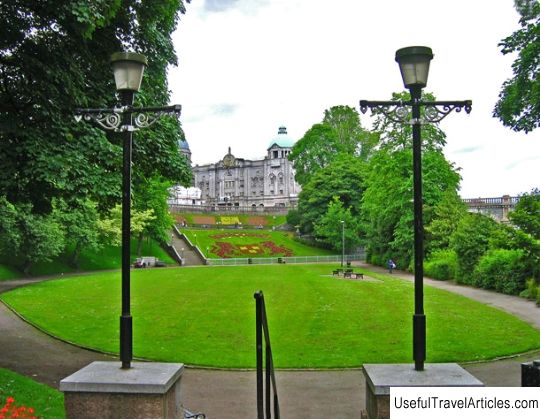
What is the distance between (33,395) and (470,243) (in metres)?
28.5

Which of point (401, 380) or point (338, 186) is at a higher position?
point (338, 186)

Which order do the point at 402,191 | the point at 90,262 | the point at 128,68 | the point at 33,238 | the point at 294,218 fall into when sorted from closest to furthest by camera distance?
the point at 128,68, the point at 33,238, the point at 402,191, the point at 90,262, the point at 294,218

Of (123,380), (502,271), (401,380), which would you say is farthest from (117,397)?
(502,271)

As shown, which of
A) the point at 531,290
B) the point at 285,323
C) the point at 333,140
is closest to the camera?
the point at 285,323

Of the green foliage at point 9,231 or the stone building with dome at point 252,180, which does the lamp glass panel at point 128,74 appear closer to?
the green foliage at point 9,231

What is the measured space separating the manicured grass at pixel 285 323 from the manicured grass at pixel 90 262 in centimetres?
1103

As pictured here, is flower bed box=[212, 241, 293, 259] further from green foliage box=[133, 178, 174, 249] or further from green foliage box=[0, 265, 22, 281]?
green foliage box=[0, 265, 22, 281]

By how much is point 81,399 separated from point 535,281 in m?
25.0

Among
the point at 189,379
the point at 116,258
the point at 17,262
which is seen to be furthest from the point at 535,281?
the point at 116,258

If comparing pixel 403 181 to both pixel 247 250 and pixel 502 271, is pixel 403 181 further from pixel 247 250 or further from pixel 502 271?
pixel 247 250

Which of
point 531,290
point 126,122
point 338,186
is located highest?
point 338,186

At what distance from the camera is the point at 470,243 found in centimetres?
3284

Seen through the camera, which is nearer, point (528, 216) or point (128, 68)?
point (128, 68)

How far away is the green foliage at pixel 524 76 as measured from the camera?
66.1 ft
